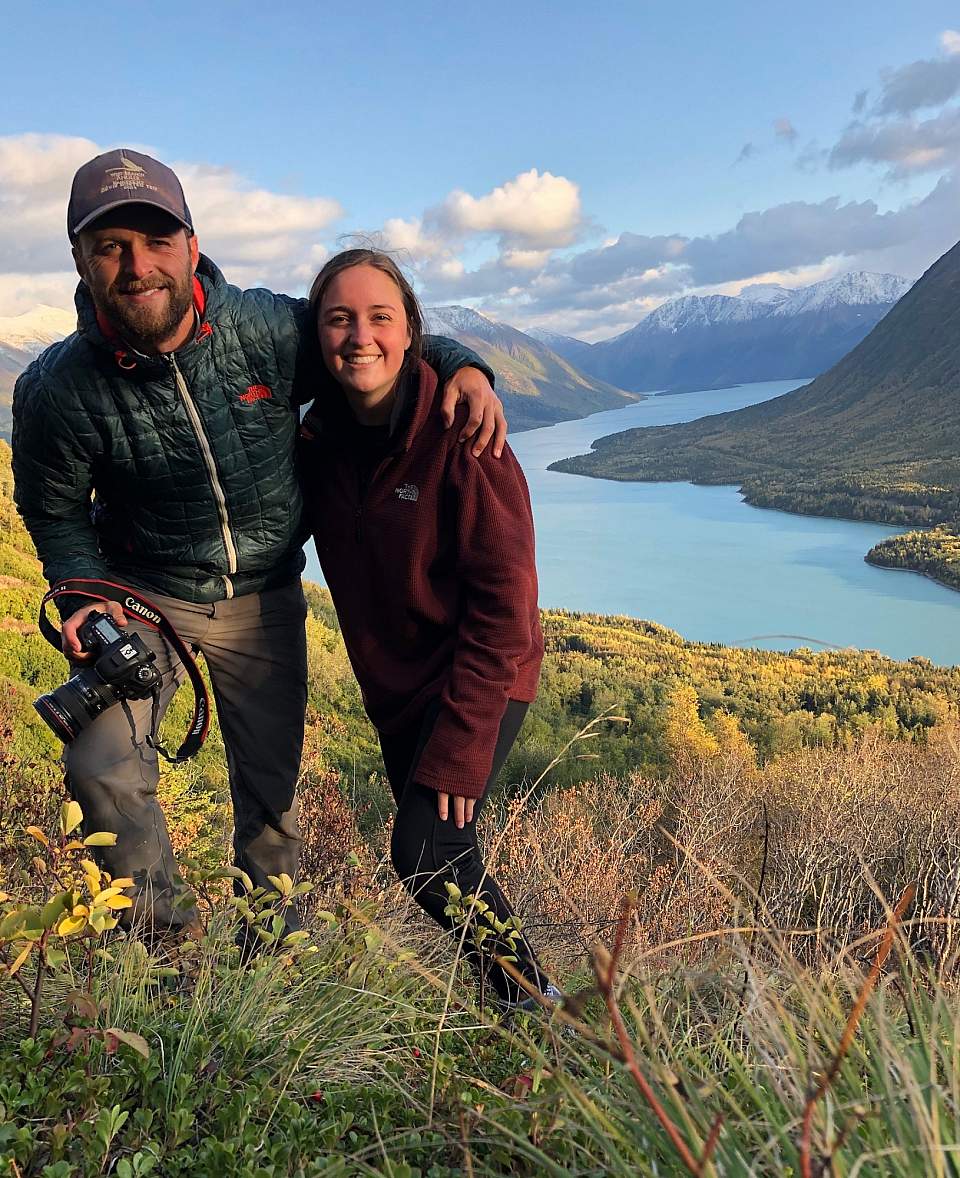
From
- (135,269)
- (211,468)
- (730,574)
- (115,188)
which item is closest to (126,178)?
(115,188)

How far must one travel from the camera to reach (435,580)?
2.06 metres

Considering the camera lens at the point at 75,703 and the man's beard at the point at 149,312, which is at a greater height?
the man's beard at the point at 149,312

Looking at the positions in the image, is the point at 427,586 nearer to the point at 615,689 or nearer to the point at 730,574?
the point at 615,689

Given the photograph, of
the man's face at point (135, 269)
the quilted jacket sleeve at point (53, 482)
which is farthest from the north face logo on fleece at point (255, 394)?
the quilted jacket sleeve at point (53, 482)

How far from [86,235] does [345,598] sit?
0.98m

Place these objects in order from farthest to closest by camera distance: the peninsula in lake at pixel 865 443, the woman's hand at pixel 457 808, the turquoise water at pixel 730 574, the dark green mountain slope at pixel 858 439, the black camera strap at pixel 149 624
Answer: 1. the dark green mountain slope at pixel 858 439
2. the peninsula in lake at pixel 865 443
3. the turquoise water at pixel 730 574
4. the black camera strap at pixel 149 624
5. the woman's hand at pixel 457 808

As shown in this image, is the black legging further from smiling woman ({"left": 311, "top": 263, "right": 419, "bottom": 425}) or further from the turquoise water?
the turquoise water

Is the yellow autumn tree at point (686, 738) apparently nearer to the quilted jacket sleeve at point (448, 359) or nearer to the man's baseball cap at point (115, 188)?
the quilted jacket sleeve at point (448, 359)

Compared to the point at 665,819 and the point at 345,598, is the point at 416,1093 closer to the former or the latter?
the point at 345,598

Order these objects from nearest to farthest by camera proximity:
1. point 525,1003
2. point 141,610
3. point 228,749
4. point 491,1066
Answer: point 491,1066 → point 525,1003 → point 141,610 → point 228,749

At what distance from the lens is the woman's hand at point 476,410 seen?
77.6 inches

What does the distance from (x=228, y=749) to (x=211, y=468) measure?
81 centimetres

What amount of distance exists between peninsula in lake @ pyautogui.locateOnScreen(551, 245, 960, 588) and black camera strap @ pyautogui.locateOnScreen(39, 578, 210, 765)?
6436 centimetres

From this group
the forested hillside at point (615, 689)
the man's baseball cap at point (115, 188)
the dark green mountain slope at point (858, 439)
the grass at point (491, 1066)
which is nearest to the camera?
the grass at point (491, 1066)
